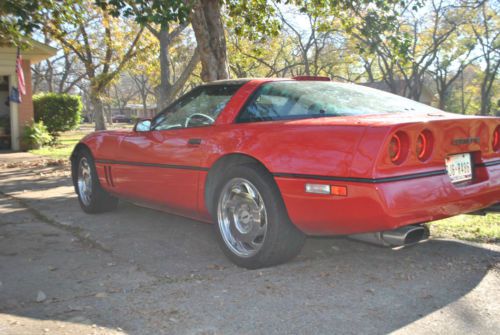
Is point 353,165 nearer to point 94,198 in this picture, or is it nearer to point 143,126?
point 143,126

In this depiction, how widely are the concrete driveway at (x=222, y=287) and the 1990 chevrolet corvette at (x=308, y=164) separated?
0.34 meters

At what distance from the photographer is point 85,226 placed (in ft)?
17.1

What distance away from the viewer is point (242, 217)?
3.77 metres

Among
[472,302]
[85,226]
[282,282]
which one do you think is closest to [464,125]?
[472,302]

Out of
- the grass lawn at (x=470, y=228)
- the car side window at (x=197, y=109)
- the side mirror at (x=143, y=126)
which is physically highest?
the car side window at (x=197, y=109)

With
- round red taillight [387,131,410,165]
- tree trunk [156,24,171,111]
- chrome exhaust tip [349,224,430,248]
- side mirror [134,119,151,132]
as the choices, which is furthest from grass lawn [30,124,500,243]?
tree trunk [156,24,171,111]

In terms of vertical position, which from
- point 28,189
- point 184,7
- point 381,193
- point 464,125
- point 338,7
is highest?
point 338,7

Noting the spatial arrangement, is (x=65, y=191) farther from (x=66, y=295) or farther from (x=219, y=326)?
(x=219, y=326)

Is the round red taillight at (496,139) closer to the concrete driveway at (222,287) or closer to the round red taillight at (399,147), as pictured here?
the concrete driveway at (222,287)

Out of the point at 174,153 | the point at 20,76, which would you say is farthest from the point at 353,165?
the point at 20,76

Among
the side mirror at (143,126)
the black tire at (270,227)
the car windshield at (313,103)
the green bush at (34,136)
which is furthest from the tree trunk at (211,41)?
the green bush at (34,136)

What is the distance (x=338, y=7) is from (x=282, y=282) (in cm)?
847

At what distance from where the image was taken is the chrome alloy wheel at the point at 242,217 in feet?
11.9

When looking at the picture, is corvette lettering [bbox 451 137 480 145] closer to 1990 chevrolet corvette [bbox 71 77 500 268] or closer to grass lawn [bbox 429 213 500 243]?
1990 chevrolet corvette [bbox 71 77 500 268]
